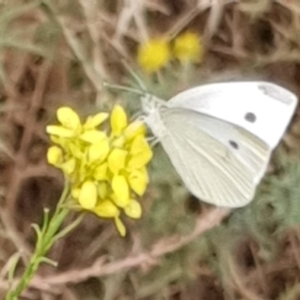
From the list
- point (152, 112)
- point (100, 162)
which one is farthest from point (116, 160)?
point (152, 112)

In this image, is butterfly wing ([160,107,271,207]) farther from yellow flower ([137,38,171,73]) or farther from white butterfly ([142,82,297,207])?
yellow flower ([137,38,171,73])

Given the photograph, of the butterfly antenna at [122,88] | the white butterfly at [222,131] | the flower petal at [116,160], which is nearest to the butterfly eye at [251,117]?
the white butterfly at [222,131]

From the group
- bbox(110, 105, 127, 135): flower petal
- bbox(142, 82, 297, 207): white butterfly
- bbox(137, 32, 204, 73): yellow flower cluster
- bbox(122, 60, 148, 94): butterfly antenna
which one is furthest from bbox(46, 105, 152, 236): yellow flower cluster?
bbox(137, 32, 204, 73): yellow flower cluster

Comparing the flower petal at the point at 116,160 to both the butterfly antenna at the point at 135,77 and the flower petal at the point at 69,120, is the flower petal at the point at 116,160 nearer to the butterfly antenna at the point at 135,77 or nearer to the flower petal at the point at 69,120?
the flower petal at the point at 69,120

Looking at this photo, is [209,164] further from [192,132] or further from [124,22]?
[124,22]

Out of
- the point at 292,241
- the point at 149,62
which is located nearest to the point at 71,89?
the point at 149,62

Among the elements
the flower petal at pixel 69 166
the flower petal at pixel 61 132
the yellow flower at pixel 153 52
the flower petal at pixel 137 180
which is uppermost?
the flower petal at pixel 61 132

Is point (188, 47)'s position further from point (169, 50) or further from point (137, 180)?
point (137, 180)
